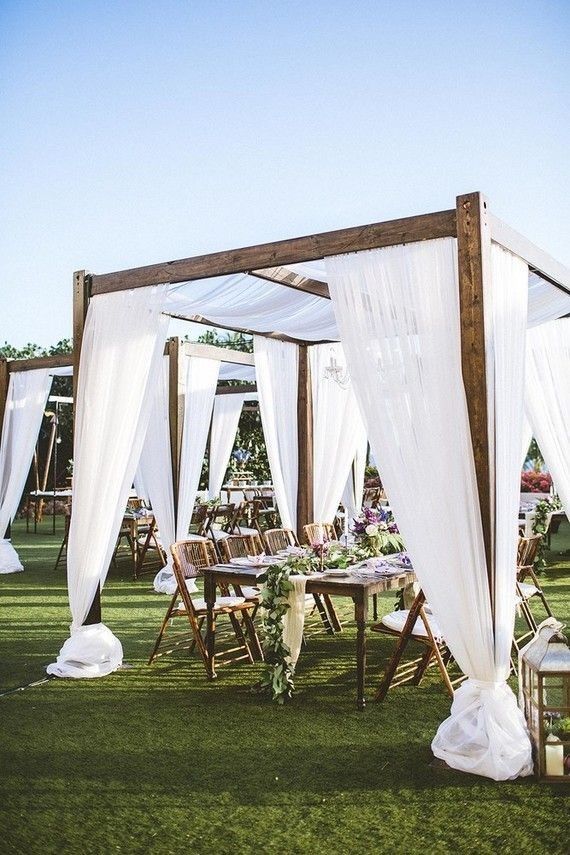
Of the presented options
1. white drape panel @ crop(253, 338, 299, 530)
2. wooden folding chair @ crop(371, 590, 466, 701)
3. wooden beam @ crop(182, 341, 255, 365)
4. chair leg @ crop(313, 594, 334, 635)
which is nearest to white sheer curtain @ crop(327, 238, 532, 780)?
wooden folding chair @ crop(371, 590, 466, 701)

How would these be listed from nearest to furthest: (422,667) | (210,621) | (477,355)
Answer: (477,355) < (422,667) < (210,621)

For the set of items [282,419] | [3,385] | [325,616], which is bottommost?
[325,616]

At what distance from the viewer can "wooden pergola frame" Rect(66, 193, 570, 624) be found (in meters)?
3.77

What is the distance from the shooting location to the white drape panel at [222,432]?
14164mm

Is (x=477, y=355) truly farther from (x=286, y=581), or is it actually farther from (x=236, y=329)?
(x=236, y=329)

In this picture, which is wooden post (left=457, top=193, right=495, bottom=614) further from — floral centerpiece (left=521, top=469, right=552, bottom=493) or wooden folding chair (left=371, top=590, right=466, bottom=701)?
floral centerpiece (left=521, top=469, right=552, bottom=493)

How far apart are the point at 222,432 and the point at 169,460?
636 centimetres

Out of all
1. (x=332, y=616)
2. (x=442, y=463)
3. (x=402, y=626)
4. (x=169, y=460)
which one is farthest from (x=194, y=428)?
(x=442, y=463)

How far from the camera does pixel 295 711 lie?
172 inches

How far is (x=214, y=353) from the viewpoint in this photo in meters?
9.10

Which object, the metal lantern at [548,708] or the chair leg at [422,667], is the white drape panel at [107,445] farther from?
the metal lantern at [548,708]

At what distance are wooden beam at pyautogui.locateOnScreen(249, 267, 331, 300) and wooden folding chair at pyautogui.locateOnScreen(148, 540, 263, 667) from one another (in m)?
1.99

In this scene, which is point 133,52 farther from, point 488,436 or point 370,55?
point 488,436

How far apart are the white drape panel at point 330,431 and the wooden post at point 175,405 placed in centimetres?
150
